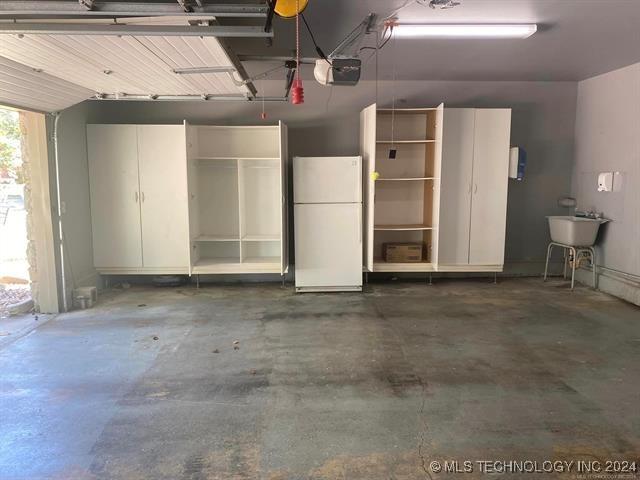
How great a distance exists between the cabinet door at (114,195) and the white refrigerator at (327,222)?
194 centimetres

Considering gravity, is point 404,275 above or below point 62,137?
below

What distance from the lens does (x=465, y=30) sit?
3.64 metres

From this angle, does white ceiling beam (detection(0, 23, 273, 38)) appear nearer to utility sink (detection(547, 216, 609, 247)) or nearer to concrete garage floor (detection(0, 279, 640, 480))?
concrete garage floor (detection(0, 279, 640, 480))

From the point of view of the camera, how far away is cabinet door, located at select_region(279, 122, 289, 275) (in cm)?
495

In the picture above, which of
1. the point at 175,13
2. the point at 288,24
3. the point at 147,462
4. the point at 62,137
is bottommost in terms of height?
the point at 147,462

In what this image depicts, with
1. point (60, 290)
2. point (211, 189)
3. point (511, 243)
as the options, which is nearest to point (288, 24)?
point (211, 189)

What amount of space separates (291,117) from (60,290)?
3.36m

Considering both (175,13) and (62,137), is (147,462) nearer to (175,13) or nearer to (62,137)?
(175,13)

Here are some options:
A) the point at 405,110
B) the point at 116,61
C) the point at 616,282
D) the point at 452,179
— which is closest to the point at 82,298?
the point at 116,61

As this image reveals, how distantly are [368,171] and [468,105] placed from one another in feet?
5.84

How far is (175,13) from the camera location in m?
2.33

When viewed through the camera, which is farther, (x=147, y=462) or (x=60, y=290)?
(x=60, y=290)

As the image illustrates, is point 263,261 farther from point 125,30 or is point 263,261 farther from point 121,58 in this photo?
point 125,30

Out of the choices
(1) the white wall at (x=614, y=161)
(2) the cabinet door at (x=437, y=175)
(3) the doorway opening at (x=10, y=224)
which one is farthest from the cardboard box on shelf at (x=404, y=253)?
(3) the doorway opening at (x=10, y=224)
